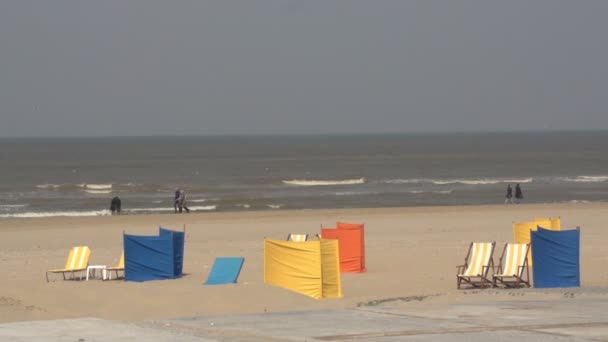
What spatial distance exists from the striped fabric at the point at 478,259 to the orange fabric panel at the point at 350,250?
2495 mm

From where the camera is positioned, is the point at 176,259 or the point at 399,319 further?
the point at 176,259

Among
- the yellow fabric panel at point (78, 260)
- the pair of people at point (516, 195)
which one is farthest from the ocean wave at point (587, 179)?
the yellow fabric panel at point (78, 260)

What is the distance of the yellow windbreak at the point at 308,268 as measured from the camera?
15.7 meters

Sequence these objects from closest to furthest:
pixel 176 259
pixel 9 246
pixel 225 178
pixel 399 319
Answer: pixel 399 319, pixel 176 259, pixel 9 246, pixel 225 178

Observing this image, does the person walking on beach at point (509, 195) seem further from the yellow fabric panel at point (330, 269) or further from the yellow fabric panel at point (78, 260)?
the yellow fabric panel at point (330, 269)

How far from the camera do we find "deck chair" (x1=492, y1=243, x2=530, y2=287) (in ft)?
56.8

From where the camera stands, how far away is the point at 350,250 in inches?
784

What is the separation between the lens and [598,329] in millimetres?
10891

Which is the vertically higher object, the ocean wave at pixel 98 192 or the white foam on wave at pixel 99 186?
the white foam on wave at pixel 99 186

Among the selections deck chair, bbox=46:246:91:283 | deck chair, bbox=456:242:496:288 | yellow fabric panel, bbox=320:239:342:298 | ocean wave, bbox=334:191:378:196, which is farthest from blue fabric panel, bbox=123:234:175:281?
ocean wave, bbox=334:191:378:196

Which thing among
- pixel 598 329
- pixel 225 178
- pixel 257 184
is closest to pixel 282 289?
pixel 598 329

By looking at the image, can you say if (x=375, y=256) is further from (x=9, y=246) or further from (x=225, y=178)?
(x=225, y=178)

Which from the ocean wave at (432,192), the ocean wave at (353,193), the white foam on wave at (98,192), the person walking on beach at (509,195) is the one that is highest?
the person walking on beach at (509,195)

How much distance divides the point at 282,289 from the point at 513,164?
8699 cm
